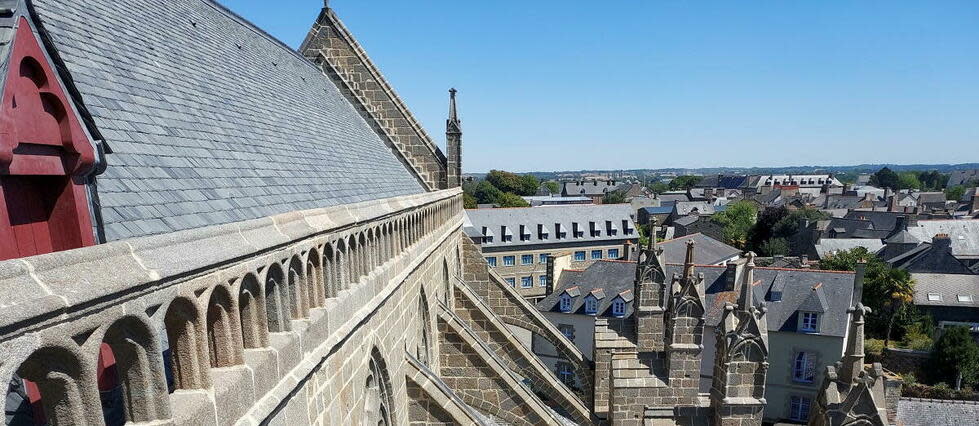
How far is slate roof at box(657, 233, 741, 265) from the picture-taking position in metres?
37.2

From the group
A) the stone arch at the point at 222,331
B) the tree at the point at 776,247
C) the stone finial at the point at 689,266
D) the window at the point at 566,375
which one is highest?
the stone arch at the point at 222,331

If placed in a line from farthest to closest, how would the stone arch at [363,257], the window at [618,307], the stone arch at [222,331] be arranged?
1. the window at [618,307]
2. the stone arch at [363,257]
3. the stone arch at [222,331]

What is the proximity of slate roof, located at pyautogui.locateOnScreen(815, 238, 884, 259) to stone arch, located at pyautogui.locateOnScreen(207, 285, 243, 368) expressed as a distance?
5491 centimetres

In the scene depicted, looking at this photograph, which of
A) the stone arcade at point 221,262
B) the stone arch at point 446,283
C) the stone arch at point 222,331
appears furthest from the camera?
the stone arch at point 446,283

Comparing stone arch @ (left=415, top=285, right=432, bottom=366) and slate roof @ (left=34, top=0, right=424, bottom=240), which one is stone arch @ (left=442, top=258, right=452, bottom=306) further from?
slate roof @ (left=34, top=0, right=424, bottom=240)

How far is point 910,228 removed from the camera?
52.8m

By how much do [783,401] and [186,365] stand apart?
2896cm

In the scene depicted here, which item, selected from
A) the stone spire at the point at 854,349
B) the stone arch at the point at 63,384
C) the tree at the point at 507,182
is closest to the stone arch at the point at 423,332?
the stone spire at the point at 854,349

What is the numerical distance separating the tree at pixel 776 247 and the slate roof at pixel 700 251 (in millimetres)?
16111

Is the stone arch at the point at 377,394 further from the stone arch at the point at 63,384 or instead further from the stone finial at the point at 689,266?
the stone finial at the point at 689,266

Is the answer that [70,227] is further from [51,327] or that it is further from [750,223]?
[750,223]

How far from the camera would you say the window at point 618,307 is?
90.6ft

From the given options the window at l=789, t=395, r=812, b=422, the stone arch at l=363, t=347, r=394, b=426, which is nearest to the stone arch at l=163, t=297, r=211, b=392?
the stone arch at l=363, t=347, r=394, b=426

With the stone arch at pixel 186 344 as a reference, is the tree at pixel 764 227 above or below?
below
